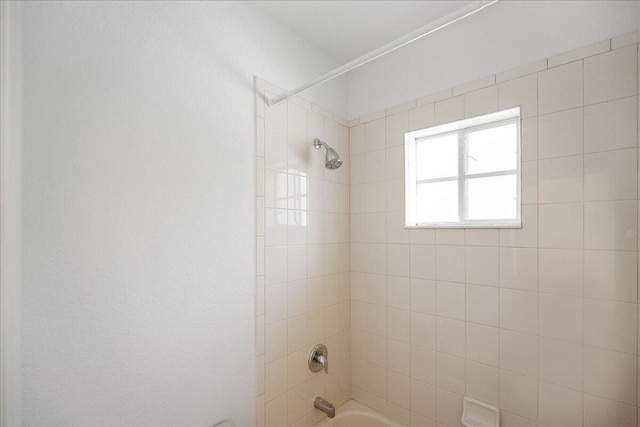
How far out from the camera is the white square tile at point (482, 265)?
1.51 metres

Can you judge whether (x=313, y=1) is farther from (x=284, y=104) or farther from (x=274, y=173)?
(x=274, y=173)

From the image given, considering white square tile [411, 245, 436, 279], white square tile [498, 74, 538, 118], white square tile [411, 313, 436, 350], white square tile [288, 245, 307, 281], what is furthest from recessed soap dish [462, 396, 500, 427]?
white square tile [498, 74, 538, 118]

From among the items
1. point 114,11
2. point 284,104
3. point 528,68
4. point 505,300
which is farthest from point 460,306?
point 114,11

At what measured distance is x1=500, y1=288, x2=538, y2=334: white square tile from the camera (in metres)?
1.41

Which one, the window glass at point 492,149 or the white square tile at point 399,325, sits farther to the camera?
the white square tile at point 399,325

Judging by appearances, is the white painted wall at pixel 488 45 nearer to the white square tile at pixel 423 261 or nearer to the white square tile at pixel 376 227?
the white square tile at pixel 376 227

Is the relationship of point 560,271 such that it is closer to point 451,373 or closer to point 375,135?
point 451,373

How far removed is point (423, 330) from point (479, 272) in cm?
49

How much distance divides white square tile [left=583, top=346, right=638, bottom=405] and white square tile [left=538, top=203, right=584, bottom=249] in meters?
0.46

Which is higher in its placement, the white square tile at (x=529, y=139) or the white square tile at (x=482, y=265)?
the white square tile at (x=529, y=139)

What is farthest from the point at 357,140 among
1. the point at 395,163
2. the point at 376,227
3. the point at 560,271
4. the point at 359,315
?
the point at 560,271

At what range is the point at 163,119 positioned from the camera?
1208mm

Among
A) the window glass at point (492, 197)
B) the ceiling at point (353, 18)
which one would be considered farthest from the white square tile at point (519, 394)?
the ceiling at point (353, 18)

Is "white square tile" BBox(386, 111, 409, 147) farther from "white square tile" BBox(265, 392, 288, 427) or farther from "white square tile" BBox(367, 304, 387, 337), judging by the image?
"white square tile" BBox(265, 392, 288, 427)
